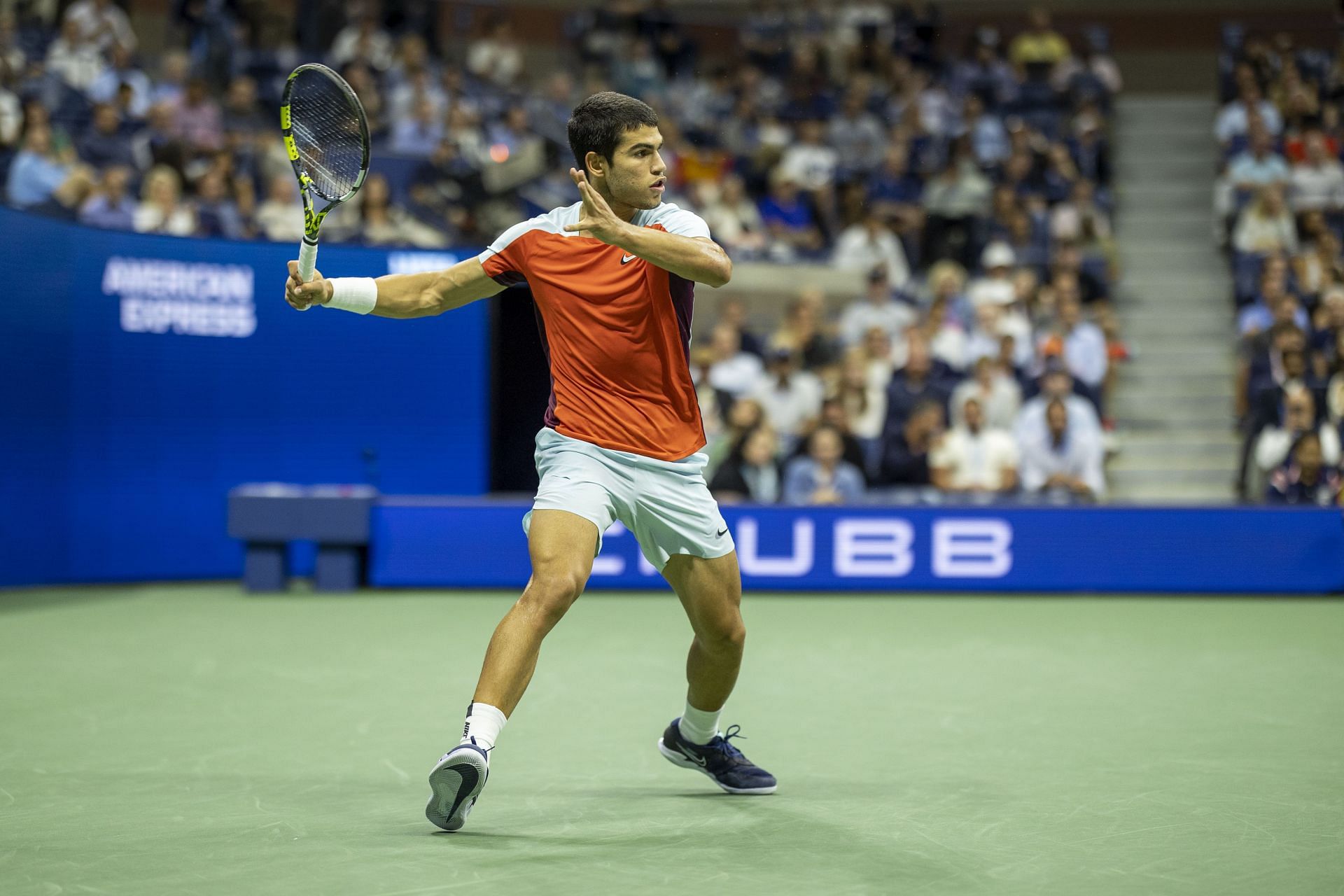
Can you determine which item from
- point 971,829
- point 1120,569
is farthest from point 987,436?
point 971,829

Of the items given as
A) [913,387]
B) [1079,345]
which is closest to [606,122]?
[913,387]

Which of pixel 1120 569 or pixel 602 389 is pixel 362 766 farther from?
pixel 1120 569

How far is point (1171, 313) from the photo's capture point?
16.4m

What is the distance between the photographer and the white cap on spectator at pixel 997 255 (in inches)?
598

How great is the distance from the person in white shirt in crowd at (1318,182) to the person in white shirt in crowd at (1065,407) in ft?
16.0

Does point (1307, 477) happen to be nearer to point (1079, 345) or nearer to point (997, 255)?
point (1079, 345)

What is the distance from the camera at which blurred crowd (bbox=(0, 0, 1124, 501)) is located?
1255cm

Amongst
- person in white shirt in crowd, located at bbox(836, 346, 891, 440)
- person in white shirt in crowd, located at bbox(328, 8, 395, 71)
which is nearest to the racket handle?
person in white shirt in crowd, located at bbox(836, 346, 891, 440)

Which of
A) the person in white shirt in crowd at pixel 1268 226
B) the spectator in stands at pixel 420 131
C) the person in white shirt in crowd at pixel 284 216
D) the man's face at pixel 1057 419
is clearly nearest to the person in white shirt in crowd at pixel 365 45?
the spectator in stands at pixel 420 131

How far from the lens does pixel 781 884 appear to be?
12.5ft

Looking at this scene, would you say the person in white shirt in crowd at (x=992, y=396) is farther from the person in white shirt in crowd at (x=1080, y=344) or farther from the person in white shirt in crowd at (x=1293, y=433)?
the person in white shirt in crowd at (x=1293, y=433)

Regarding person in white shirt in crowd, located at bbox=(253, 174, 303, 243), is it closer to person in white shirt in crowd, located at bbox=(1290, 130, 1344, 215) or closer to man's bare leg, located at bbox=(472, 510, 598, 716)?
man's bare leg, located at bbox=(472, 510, 598, 716)

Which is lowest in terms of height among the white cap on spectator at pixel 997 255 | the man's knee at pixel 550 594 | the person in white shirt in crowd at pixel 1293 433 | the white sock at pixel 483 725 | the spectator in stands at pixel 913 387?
the white sock at pixel 483 725

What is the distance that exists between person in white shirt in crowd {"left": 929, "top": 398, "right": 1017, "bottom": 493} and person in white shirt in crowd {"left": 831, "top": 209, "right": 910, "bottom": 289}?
3.19 meters
